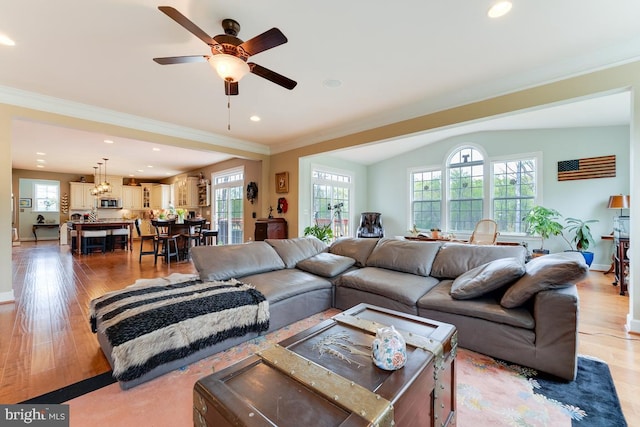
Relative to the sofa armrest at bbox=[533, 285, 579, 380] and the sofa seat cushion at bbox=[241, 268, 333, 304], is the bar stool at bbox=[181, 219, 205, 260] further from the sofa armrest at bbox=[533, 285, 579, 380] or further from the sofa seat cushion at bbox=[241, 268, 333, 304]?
the sofa armrest at bbox=[533, 285, 579, 380]

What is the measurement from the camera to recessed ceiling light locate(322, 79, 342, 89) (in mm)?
3143

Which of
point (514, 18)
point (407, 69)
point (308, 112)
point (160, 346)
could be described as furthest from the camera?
point (308, 112)

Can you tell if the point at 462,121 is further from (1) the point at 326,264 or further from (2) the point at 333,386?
(2) the point at 333,386

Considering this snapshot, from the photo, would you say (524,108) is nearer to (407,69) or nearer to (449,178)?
(407,69)

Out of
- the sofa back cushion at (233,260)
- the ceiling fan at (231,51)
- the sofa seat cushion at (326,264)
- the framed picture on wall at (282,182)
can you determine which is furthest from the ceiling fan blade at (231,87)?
the framed picture on wall at (282,182)

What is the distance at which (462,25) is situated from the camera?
2.20 metres

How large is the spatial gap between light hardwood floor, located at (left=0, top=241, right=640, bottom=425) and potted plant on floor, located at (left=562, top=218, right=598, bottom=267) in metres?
0.37

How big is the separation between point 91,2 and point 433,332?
3249 millimetres

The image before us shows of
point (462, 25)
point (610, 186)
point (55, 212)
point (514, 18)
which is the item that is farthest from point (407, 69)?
point (55, 212)

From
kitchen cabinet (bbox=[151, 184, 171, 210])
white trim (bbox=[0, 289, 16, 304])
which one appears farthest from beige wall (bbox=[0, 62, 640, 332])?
kitchen cabinet (bbox=[151, 184, 171, 210])

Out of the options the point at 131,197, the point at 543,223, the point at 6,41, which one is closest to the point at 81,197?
the point at 131,197

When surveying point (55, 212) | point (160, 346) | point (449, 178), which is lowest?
point (160, 346)

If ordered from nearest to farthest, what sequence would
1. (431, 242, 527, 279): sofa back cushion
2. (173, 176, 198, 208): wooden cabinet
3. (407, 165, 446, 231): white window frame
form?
(431, 242, 527, 279): sofa back cushion, (407, 165, 446, 231): white window frame, (173, 176, 198, 208): wooden cabinet

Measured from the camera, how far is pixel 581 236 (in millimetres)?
4883
